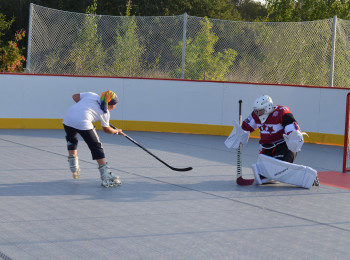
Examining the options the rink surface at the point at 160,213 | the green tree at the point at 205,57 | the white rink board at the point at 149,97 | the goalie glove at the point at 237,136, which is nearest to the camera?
the rink surface at the point at 160,213

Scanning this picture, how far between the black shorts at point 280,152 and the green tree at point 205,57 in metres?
6.50

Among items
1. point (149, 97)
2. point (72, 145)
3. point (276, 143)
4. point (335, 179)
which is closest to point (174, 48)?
point (149, 97)

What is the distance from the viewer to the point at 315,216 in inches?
274

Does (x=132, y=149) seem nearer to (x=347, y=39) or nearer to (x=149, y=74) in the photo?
(x=149, y=74)

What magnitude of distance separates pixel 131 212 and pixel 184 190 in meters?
1.44

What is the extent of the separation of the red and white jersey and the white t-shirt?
1.91 metres

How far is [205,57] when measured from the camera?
610 inches

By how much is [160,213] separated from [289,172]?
231 centimetres

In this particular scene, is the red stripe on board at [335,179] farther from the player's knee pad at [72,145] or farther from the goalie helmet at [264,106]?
the player's knee pad at [72,145]

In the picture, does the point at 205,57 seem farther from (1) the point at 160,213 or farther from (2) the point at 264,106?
(1) the point at 160,213

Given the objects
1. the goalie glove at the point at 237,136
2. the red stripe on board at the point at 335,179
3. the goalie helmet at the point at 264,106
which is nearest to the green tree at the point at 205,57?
the red stripe on board at the point at 335,179

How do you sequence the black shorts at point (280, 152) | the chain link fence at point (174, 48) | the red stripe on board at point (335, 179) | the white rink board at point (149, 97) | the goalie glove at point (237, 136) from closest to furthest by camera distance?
the black shorts at point (280, 152), the goalie glove at point (237, 136), the red stripe on board at point (335, 179), the white rink board at point (149, 97), the chain link fence at point (174, 48)

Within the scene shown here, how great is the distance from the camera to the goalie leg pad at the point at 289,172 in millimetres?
8516

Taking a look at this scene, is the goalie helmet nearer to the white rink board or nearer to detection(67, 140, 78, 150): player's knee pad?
detection(67, 140, 78, 150): player's knee pad
